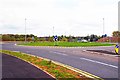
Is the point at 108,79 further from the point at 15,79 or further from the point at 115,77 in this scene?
the point at 15,79

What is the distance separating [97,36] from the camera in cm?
12088

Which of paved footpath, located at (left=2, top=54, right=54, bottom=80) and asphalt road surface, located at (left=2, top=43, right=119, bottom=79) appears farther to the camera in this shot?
asphalt road surface, located at (left=2, top=43, right=119, bottom=79)

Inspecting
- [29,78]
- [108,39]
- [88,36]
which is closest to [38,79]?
[29,78]

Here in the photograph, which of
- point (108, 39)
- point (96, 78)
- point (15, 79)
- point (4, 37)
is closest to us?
point (15, 79)

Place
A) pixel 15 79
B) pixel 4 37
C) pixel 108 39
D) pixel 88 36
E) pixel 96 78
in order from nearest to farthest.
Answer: pixel 15 79 < pixel 96 78 < pixel 108 39 < pixel 4 37 < pixel 88 36

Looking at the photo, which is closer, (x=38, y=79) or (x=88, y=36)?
(x=38, y=79)

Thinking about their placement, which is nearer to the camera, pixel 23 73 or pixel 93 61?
pixel 23 73

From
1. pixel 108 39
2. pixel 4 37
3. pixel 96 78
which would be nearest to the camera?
pixel 96 78

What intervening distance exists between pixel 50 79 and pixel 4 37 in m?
97.1

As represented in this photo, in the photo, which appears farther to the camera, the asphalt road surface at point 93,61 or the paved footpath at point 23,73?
the asphalt road surface at point 93,61

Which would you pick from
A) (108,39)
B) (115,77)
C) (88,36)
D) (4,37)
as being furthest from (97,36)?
(115,77)

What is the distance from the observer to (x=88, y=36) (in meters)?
118

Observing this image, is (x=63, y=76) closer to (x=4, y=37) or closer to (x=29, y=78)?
(x=29, y=78)

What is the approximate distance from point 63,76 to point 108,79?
6.20 ft
